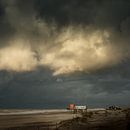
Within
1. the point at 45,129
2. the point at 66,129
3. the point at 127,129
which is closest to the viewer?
the point at 127,129

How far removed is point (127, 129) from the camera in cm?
5619

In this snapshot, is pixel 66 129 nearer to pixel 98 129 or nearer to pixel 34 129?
pixel 98 129

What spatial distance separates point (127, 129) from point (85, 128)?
34.5 feet

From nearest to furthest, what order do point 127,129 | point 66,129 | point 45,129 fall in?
point 127,129 < point 66,129 < point 45,129

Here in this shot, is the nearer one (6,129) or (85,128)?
(85,128)

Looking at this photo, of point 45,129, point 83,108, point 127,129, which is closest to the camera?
point 127,129

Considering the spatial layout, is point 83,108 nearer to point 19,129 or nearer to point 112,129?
point 19,129

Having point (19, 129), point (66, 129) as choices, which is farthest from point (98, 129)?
point (19, 129)

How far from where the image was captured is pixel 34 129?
73.6 meters

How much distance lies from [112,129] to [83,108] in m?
136

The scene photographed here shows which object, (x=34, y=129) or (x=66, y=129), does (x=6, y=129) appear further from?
(x=66, y=129)

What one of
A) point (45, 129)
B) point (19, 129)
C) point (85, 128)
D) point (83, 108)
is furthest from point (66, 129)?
point (83, 108)

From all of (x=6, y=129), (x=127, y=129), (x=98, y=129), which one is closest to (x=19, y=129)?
(x=6, y=129)

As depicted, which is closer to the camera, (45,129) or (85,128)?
(85,128)
